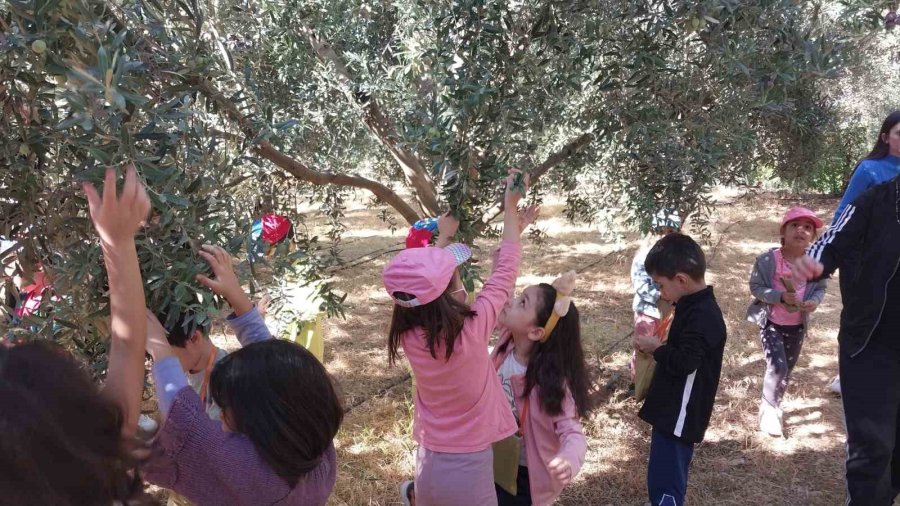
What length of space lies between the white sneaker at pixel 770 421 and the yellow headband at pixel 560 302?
8.15ft

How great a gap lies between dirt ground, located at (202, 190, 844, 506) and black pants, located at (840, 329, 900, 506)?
987mm

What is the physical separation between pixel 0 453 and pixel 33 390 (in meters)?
0.10

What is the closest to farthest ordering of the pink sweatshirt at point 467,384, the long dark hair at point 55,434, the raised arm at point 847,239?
the long dark hair at point 55,434, the pink sweatshirt at point 467,384, the raised arm at point 847,239

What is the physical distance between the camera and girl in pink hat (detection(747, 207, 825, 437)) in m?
4.10

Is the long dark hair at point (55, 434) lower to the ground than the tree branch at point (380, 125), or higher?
lower

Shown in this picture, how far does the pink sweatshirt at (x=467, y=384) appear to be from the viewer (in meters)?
2.35

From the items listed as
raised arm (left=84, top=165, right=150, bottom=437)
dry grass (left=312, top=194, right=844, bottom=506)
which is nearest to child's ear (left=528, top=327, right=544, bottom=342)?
dry grass (left=312, top=194, right=844, bottom=506)

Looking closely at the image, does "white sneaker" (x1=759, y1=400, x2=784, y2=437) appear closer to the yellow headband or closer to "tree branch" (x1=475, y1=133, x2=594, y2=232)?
"tree branch" (x1=475, y1=133, x2=594, y2=232)

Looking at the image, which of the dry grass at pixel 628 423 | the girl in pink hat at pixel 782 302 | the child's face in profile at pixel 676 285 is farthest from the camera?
the girl in pink hat at pixel 782 302

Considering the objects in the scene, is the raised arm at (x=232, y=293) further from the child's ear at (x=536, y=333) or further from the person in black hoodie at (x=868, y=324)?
the person in black hoodie at (x=868, y=324)

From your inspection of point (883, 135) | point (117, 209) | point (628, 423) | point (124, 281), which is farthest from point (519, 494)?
point (883, 135)

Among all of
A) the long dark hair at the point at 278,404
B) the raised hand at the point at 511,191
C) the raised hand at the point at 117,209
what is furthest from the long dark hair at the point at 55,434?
the raised hand at the point at 511,191

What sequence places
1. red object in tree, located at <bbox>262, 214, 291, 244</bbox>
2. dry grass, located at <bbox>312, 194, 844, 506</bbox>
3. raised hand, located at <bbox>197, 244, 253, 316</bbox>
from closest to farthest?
raised hand, located at <bbox>197, 244, 253, 316</bbox> → red object in tree, located at <bbox>262, 214, 291, 244</bbox> → dry grass, located at <bbox>312, 194, 844, 506</bbox>

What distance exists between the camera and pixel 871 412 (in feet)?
8.98
